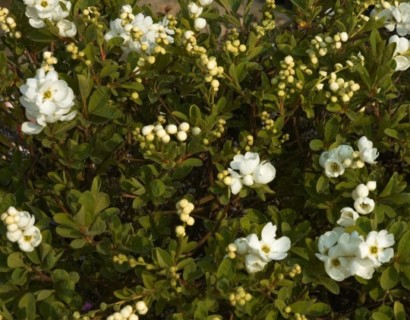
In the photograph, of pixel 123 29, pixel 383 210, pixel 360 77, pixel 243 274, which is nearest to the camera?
pixel 243 274

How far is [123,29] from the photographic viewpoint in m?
2.20

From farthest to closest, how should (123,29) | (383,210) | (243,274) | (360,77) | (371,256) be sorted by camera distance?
(123,29), (360,77), (383,210), (243,274), (371,256)

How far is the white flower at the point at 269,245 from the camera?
1687 mm

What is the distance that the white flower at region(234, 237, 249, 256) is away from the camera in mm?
1720

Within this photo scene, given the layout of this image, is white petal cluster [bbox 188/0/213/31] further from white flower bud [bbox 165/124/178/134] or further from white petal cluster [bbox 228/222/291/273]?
white petal cluster [bbox 228/222/291/273]

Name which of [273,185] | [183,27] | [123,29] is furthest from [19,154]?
[273,185]

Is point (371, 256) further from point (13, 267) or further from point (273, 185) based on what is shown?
point (13, 267)

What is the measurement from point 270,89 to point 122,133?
1.63 feet

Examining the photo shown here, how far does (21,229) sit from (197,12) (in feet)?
3.06

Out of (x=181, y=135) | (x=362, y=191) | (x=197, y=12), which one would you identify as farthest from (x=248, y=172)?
(x=197, y=12)

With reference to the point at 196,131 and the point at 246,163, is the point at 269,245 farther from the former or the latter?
the point at 196,131

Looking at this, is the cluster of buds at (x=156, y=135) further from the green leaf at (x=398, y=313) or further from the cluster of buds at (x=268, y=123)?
the green leaf at (x=398, y=313)

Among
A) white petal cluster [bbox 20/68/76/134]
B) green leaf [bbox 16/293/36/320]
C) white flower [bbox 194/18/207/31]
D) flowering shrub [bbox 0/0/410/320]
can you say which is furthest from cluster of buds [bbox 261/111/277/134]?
green leaf [bbox 16/293/36/320]

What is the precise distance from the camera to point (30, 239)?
71.8 inches
